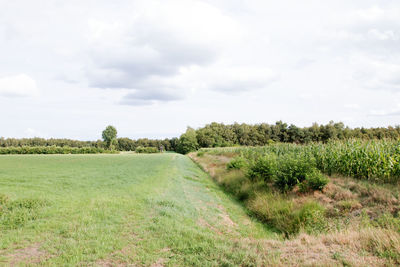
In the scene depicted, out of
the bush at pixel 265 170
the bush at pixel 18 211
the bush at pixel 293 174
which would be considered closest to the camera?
the bush at pixel 18 211

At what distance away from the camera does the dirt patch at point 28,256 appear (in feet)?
17.0

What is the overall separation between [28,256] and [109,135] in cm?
12518

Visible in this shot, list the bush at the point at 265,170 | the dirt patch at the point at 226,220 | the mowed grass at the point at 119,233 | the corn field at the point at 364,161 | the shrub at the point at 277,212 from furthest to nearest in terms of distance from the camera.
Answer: the bush at the point at 265,170 < the corn field at the point at 364,161 < the dirt patch at the point at 226,220 < the shrub at the point at 277,212 < the mowed grass at the point at 119,233

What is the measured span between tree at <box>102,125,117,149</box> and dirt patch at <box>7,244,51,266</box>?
12454cm

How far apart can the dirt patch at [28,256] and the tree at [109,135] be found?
409 ft

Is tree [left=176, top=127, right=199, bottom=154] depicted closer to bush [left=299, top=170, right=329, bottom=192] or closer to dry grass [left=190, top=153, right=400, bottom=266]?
bush [left=299, top=170, right=329, bottom=192]

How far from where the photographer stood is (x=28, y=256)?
544cm

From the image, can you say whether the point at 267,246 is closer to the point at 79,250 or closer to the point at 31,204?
the point at 79,250

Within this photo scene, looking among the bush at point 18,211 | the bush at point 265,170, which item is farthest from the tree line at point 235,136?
the bush at point 18,211

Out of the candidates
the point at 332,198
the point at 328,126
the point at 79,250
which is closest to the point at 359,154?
the point at 332,198

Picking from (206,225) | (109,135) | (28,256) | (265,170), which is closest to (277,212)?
(206,225)

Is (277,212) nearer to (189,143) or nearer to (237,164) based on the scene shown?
(237,164)

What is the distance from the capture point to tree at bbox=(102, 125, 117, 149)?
12231cm

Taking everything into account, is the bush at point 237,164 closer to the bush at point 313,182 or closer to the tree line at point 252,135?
the bush at point 313,182
